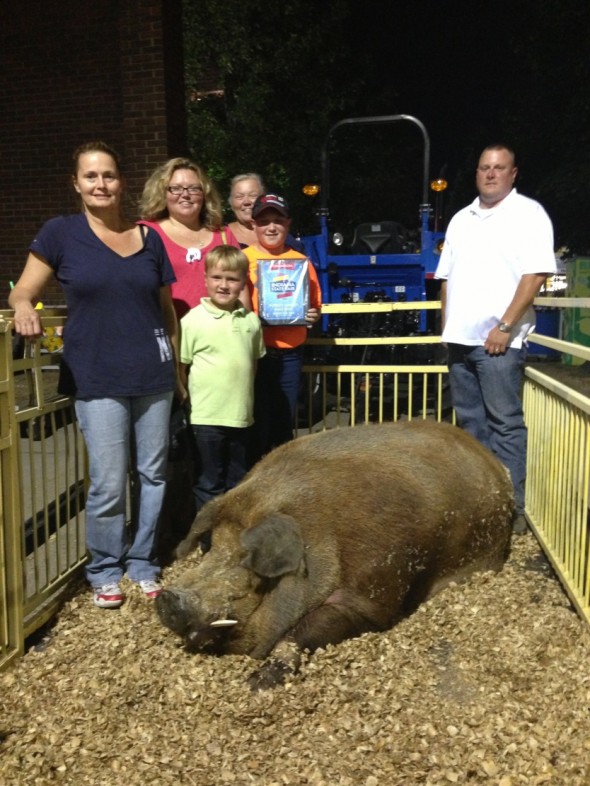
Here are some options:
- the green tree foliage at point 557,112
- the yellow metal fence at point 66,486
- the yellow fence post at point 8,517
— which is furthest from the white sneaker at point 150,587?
the green tree foliage at point 557,112

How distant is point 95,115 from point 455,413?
21.0ft

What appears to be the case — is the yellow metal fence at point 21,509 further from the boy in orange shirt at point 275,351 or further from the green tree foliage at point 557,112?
the green tree foliage at point 557,112

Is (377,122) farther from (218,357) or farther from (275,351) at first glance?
(218,357)

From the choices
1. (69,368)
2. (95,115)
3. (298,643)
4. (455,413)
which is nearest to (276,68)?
(95,115)

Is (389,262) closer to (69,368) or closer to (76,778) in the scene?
(69,368)

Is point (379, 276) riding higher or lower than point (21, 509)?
higher

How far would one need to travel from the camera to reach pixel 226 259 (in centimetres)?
376

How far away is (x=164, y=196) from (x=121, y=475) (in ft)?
4.86

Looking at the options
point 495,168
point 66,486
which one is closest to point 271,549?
point 66,486

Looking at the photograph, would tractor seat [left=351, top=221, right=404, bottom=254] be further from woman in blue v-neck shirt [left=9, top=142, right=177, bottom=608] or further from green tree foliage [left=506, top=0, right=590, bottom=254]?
green tree foliage [left=506, top=0, right=590, bottom=254]

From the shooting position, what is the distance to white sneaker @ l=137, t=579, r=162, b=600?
3.68m

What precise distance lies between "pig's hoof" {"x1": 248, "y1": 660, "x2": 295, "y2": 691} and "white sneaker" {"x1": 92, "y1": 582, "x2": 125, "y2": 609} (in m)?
0.96

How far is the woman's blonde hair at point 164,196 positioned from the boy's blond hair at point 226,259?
38cm

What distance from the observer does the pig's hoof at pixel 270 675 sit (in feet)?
9.45
